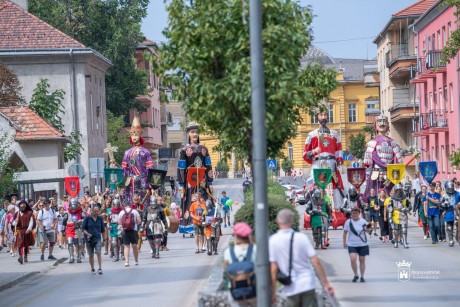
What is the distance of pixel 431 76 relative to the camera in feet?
229

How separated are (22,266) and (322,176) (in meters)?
8.81

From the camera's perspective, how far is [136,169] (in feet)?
130

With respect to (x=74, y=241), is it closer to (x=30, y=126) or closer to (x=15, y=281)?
(x=15, y=281)

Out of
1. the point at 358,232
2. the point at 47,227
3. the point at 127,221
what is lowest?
the point at 47,227

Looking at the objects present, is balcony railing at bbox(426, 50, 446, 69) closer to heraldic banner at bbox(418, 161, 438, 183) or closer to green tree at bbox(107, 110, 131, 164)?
green tree at bbox(107, 110, 131, 164)

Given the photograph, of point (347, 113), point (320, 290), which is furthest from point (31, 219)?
point (347, 113)

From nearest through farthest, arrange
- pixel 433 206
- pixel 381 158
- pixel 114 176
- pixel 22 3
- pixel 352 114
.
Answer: pixel 433 206, pixel 381 158, pixel 114 176, pixel 22 3, pixel 352 114

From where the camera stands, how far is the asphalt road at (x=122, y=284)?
2159 centimetres

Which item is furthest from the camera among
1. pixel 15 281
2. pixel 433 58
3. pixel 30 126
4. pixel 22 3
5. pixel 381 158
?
pixel 22 3

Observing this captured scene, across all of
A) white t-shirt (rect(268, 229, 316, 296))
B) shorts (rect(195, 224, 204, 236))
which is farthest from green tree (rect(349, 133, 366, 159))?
white t-shirt (rect(268, 229, 316, 296))

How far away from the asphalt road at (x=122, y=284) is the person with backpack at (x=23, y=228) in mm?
1243

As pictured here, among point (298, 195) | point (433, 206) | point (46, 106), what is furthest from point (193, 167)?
point (298, 195)

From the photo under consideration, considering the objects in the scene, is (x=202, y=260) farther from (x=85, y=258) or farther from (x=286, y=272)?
(x=286, y=272)

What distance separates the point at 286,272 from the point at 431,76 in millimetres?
58250
